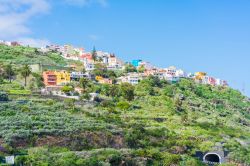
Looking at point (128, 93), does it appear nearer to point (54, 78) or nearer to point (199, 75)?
point (54, 78)

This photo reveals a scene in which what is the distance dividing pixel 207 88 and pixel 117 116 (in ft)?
125

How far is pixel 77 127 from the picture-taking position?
36781 mm

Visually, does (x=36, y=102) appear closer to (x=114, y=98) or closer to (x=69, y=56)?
(x=114, y=98)

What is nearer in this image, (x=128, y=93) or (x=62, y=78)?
(x=128, y=93)

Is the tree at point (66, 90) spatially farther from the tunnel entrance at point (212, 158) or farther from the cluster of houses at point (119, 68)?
the tunnel entrance at point (212, 158)

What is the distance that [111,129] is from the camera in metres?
39.0

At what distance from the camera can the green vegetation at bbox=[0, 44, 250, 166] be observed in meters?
31.9

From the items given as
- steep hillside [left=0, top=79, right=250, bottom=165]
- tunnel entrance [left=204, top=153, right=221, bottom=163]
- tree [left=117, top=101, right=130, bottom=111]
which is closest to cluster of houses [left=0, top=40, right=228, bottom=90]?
steep hillside [left=0, top=79, right=250, bottom=165]

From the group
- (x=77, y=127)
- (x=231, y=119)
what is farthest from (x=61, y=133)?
(x=231, y=119)

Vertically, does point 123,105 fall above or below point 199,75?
below

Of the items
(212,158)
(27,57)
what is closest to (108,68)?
(27,57)

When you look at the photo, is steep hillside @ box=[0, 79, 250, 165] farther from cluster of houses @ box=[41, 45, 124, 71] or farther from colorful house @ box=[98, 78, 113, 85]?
cluster of houses @ box=[41, 45, 124, 71]

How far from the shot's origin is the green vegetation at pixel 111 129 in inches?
1256

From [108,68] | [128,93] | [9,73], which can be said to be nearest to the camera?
[128,93]
